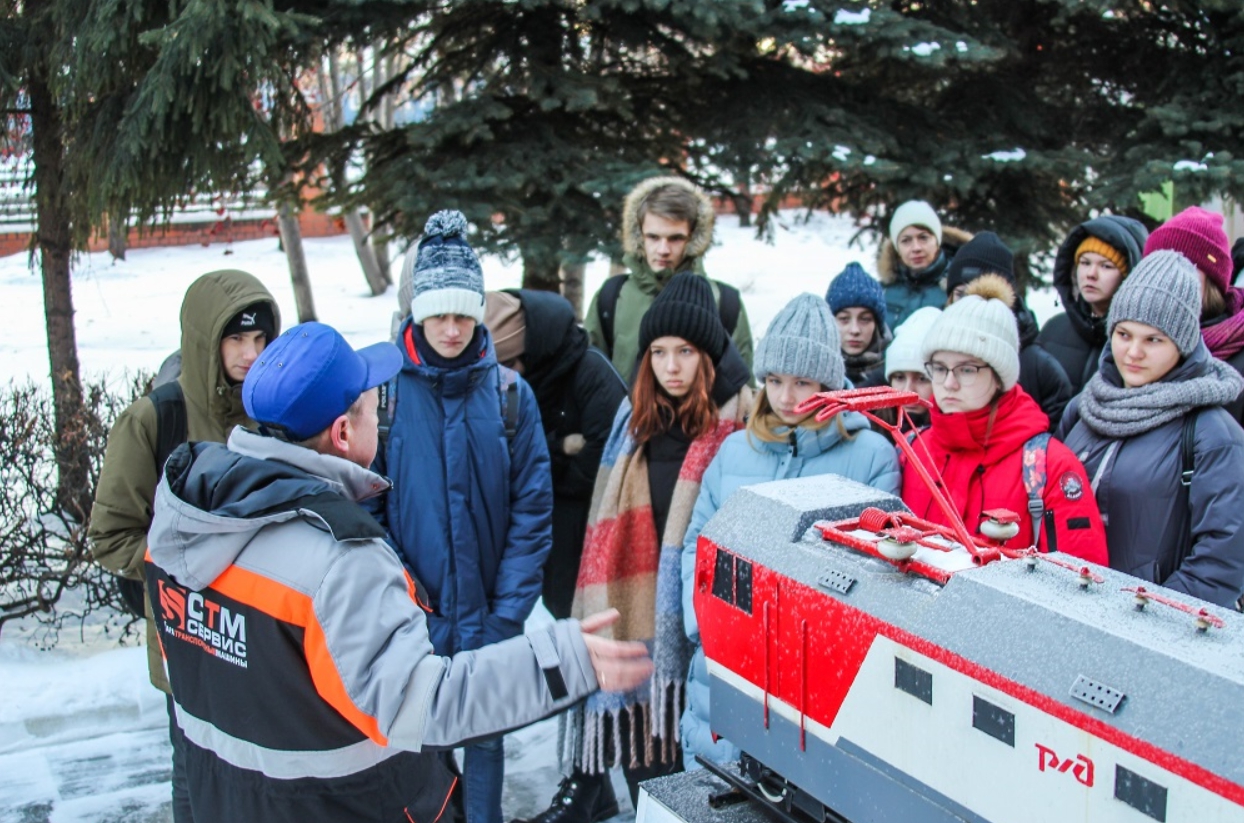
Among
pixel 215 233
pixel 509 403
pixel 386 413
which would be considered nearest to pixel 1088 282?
pixel 509 403

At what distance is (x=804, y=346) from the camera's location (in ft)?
10.4

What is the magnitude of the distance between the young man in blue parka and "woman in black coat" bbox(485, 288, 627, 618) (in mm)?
423

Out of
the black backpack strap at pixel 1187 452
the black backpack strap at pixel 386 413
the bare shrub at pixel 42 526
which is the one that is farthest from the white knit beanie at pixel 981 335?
the bare shrub at pixel 42 526

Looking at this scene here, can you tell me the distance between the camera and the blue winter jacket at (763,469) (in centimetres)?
311

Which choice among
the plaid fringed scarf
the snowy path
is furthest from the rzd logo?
the snowy path

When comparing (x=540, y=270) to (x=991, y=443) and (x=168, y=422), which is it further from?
(x=991, y=443)

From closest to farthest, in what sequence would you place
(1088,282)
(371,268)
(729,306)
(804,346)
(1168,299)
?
(1168,299)
(804,346)
(1088,282)
(729,306)
(371,268)

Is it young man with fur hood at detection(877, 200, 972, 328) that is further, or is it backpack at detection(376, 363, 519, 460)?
young man with fur hood at detection(877, 200, 972, 328)

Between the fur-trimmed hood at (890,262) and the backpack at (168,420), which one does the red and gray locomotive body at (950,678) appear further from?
the fur-trimmed hood at (890,262)

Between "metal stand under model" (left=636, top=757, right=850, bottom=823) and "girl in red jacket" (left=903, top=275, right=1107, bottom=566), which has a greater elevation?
"girl in red jacket" (left=903, top=275, right=1107, bottom=566)

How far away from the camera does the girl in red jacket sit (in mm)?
2799

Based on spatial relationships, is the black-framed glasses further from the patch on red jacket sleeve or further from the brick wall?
the brick wall

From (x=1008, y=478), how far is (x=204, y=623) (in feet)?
6.36

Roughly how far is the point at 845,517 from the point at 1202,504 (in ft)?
4.14
